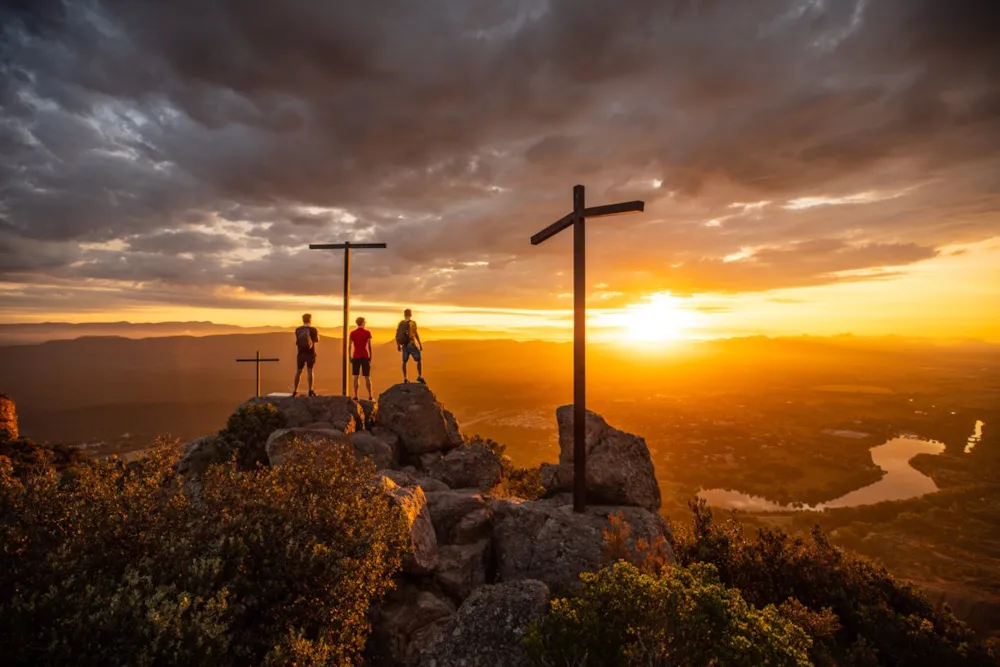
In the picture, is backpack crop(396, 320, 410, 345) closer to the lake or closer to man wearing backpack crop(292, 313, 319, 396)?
man wearing backpack crop(292, 313, 319, 396)

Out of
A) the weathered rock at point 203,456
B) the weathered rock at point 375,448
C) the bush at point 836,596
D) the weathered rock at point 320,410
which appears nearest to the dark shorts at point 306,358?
the weathered rock at point 320,410

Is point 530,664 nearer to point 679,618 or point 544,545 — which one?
point 679,618

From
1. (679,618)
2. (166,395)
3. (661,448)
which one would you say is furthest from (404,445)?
(166,395)

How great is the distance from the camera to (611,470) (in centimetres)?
1364

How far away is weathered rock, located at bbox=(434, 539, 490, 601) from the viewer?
9.94 metres

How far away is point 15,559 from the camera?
5727 millimetres

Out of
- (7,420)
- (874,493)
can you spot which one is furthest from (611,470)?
(874,493)

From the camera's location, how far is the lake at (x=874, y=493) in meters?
121

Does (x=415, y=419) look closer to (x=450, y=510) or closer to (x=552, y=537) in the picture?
(x=450, y=510)

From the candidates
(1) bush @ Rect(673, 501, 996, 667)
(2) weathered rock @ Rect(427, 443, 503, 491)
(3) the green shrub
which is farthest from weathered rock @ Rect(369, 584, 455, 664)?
(3) the green shrub

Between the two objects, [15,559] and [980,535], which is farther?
[980,535]

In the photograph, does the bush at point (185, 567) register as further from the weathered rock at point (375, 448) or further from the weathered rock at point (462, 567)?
the weathered rock at point (375, 448)

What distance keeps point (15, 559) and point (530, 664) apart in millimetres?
7025

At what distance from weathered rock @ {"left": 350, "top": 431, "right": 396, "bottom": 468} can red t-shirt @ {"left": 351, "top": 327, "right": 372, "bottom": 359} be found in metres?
3.80
